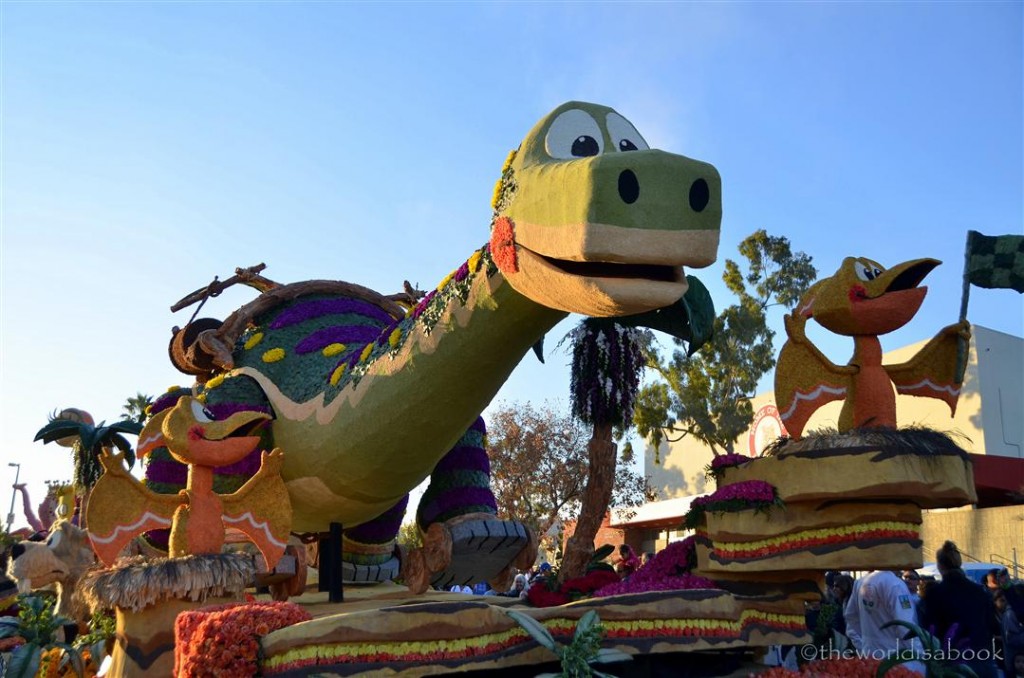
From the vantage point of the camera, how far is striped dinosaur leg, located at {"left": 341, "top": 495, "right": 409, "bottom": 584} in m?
8.19

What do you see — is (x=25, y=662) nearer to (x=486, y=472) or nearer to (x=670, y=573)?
(x=486, y=472)

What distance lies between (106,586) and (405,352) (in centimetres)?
228

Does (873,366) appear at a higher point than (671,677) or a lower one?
higher

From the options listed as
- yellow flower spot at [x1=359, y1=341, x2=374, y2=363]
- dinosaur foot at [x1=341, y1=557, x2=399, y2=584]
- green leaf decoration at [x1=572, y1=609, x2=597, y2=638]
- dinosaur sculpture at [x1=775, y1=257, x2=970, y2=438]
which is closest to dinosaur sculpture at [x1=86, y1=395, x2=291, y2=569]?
yellow flower spot at [x1=359, y1=341, x2=374, y2=363]

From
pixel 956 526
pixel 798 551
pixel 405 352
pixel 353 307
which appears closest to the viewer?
pixel 798 551

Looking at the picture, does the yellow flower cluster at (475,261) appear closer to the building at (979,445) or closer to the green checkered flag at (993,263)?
the green checkered flag at (993,263)

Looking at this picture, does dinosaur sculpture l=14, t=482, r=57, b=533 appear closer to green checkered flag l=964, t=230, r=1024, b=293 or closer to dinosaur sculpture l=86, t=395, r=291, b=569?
dinosaur sculpture l=86, t=395, r=291, b=569

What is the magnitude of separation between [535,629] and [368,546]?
4.20 metres

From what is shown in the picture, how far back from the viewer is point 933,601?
22.0ft

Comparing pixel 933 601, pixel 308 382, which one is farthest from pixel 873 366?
pixel 308 382

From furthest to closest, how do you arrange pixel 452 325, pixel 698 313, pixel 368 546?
pixel 368 546
pixel 698 313
pixel 452 325

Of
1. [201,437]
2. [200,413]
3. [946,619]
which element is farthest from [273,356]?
[946,619]

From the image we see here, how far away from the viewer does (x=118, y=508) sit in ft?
19.5

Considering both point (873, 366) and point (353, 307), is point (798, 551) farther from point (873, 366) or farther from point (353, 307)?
point (353, 307)
